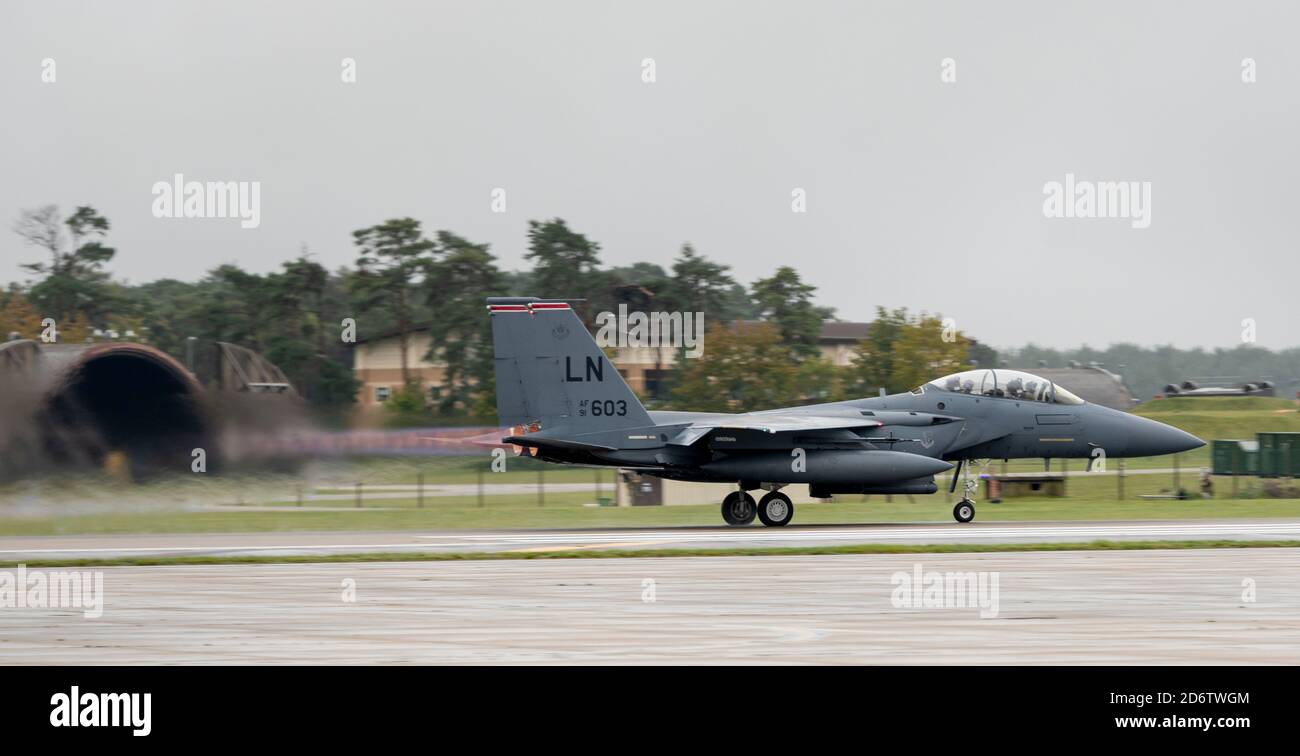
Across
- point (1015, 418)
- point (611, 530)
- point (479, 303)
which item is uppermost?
point (479, 303)

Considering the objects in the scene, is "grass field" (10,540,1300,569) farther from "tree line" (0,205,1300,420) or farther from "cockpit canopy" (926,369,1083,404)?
"tree line" (0,205,1300,420)

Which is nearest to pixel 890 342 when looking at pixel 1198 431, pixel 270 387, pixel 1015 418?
pixel 1198 431

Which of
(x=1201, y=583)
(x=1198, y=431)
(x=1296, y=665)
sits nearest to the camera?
(x=1296, y=665)

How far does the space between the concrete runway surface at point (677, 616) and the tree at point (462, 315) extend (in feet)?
122

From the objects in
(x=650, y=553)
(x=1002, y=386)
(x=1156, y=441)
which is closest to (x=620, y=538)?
(x=650, y=553)

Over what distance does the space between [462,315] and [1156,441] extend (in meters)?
40.3

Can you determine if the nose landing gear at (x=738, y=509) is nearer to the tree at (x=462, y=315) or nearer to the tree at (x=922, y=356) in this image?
the tree at (x=462, y=315)

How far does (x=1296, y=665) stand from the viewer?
9875mm

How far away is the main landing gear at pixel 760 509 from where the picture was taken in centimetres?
2834

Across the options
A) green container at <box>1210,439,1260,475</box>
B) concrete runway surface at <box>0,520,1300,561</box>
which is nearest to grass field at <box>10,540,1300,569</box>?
concrete runway surface at <box>0,520,1300,561</box>

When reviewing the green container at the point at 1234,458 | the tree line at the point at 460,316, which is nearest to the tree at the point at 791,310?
the tree line at the point at 460,316
